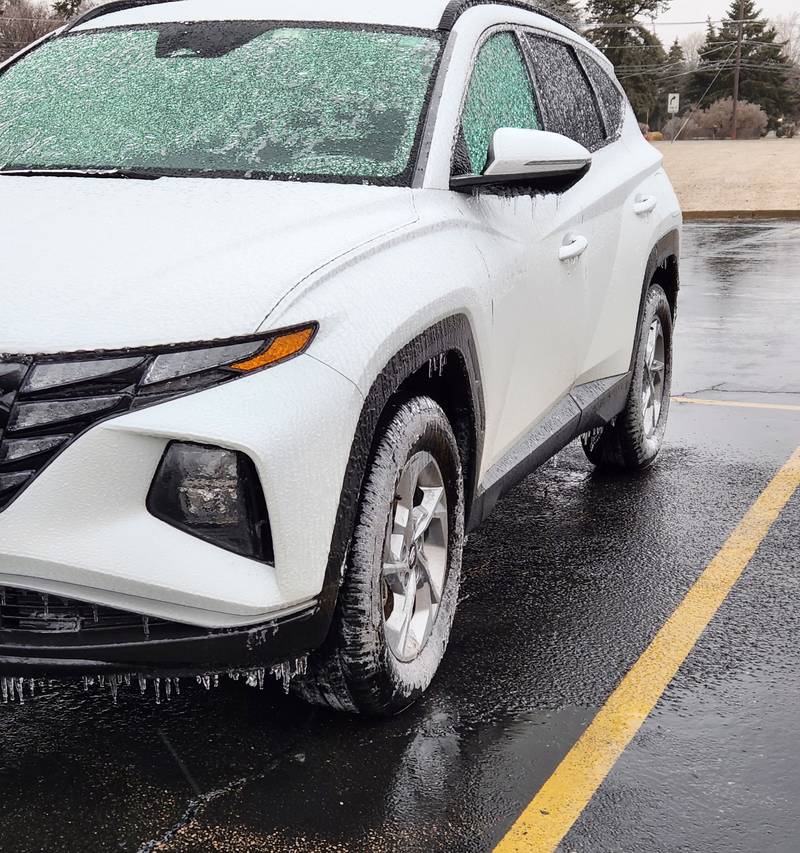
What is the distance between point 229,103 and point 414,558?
146cm

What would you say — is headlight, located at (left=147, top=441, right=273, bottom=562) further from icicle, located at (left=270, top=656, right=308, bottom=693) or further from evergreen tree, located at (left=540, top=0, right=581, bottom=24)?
evergreen tree, located at (left=540, top=0, right=581, bottom=24)

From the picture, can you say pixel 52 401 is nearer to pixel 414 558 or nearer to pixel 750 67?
pixel 414 558

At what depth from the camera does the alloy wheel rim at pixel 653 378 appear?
564cm

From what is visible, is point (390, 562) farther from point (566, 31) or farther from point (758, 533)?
point (566, 31)

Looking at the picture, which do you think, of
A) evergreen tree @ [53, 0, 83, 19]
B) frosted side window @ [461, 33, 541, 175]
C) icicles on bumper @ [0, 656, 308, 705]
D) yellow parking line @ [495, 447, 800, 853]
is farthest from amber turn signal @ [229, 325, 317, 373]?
evergreen tree @ [53, 0, 83, 19]

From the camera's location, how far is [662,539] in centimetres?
490

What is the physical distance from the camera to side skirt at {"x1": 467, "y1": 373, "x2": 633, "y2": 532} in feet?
12.6

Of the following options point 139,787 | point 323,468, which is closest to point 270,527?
point 323,468

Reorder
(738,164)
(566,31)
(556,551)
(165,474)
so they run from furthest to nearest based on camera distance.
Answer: (738,164) → (566,31) → (556,551) → (165,474)

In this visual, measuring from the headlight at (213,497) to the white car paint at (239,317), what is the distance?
0.03 m

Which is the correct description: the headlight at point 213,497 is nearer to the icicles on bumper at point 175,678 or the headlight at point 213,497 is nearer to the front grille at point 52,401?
the front grille at point 52,401

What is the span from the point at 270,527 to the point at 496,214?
1.50m

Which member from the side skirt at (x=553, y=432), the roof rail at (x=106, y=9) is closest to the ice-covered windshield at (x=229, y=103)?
the roof rail at (x=106, y=9)

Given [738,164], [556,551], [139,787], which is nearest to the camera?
[139,787]
